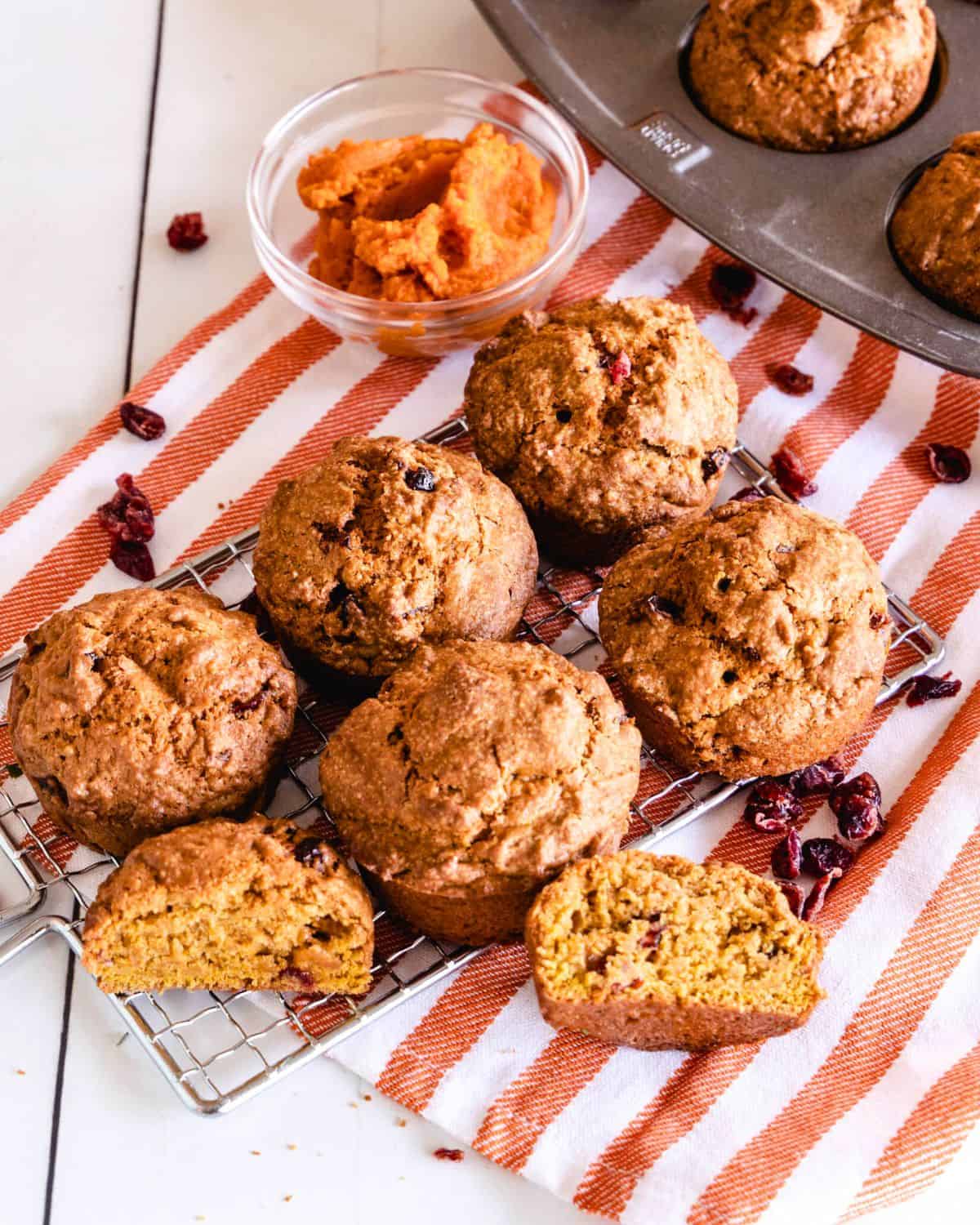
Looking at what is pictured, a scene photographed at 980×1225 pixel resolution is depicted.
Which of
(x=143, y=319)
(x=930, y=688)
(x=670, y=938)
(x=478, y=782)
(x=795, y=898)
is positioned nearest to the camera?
(x=478, y=782)

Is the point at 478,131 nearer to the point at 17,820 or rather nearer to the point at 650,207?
the point at 650,207

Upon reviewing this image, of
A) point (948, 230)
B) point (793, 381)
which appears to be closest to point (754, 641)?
point (793, 381)

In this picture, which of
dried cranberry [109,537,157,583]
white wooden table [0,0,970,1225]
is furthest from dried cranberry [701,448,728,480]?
white wooden table [0,0,970,1225]

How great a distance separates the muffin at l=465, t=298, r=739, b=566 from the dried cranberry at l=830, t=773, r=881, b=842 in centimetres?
88

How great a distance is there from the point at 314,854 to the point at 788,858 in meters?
1.30

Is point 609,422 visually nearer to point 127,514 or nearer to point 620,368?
point 620,368

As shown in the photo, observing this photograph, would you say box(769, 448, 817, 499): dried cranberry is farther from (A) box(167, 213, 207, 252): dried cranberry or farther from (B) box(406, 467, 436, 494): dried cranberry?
(A) box(167, 213, 207, 252): dried cranberry

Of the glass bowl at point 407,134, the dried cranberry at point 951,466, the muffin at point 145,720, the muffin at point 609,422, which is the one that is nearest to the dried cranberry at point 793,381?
the dried cranberry at point 951,466

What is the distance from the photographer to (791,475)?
404 cm

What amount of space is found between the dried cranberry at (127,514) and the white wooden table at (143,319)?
0.40m

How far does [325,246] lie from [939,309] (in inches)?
76.8

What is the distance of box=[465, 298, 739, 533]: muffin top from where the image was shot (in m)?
3.48

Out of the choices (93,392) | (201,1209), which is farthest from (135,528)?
(201,1209)

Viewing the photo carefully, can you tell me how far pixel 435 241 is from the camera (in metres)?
3.89
